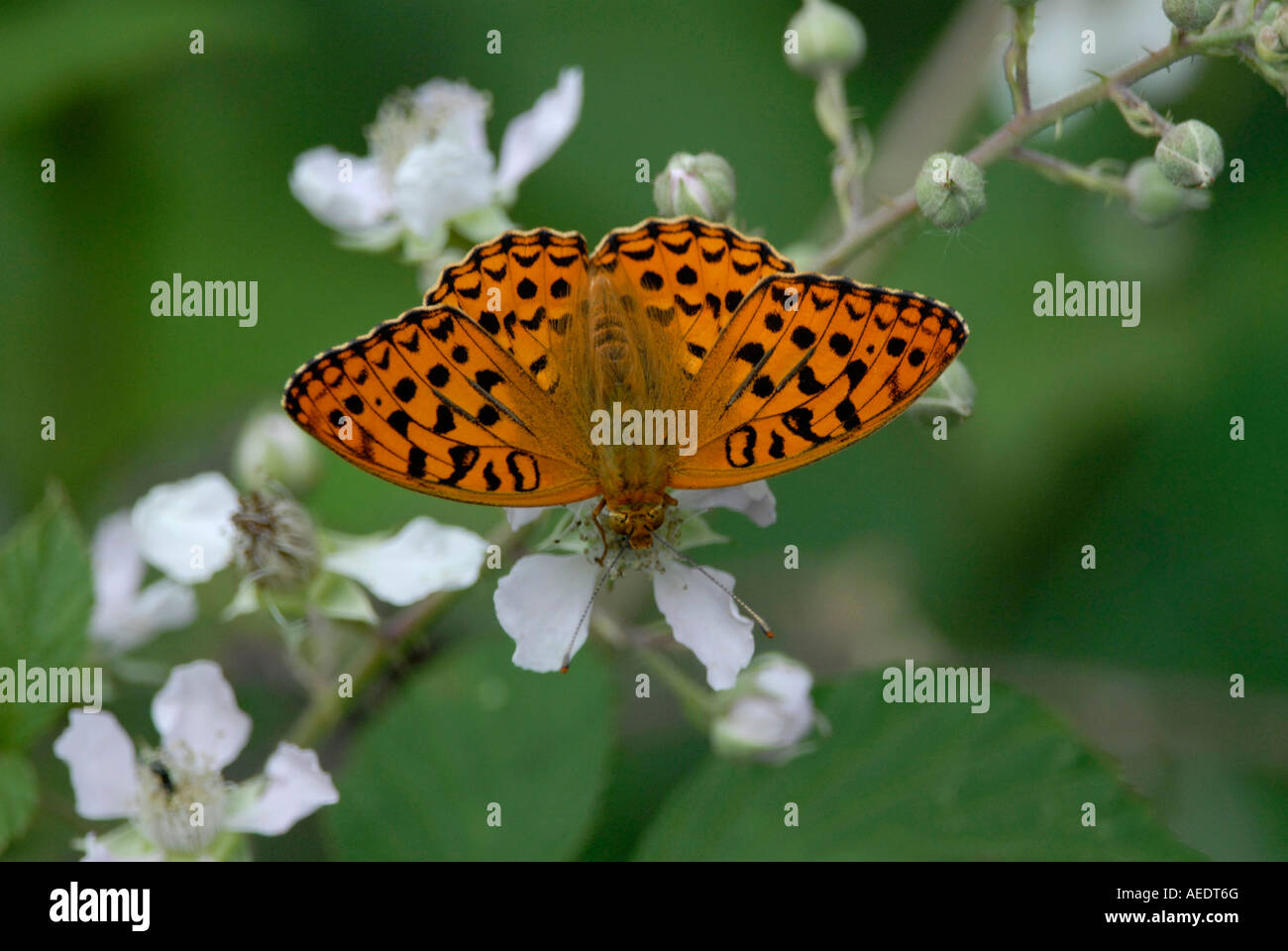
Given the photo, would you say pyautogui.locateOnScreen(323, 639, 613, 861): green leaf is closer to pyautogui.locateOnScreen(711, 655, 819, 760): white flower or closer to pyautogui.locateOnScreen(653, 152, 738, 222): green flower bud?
pyautogui.locateOnScreen(711, 655, 819, 760): white flower

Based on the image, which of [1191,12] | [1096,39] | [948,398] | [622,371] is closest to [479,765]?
[622,371]

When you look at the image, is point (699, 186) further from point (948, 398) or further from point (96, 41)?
point (96, 41)

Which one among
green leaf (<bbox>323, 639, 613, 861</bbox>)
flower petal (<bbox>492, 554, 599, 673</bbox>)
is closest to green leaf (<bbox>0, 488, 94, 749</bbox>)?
green leaf (<bbox>323, 639, 613, 861</bbox>)

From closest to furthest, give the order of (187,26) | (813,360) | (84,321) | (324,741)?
(813,360) < (324,741) < (187,26) < (84,321)
